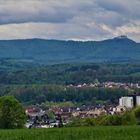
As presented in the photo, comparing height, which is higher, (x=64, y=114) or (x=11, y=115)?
(x=11, y=115)

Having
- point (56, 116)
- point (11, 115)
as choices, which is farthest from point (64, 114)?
point (11, 115)

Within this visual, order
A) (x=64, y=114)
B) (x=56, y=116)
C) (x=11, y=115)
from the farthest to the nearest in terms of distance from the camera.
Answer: (x=64, y=114) < (x=56, y=116) < (x=11, y=115)

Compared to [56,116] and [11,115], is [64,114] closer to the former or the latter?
[56,116]

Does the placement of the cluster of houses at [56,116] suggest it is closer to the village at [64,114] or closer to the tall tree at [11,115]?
the village at [64,114]

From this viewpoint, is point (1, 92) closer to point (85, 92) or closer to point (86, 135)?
point (85, 92)

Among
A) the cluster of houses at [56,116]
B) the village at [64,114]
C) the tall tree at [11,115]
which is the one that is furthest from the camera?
the village at [64,114]

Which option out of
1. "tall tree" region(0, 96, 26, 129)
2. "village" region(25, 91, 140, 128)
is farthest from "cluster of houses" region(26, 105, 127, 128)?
"tall tree" region(0, 96, 26, 129)

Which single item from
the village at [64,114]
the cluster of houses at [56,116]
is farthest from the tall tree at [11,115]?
the village at [64,114]

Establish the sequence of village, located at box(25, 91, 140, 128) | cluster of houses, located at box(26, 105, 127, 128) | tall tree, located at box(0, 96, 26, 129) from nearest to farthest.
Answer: tall tree, located at box(0, 96, 26, 129), cluster of houses, located at box(26, 105, 127, 128), village, located at box(25, 91, 140, 128)

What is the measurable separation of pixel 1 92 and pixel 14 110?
149554 millimetres

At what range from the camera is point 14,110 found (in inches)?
1907

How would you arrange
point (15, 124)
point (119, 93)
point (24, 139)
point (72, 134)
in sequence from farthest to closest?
point (119, 93) → point (15, 124) → point (72, 134) → point (24, 139)

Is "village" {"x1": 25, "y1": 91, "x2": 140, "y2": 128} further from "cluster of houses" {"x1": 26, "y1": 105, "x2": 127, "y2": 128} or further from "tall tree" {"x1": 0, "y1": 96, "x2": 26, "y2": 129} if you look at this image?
"tall tree" {"x1": 0, "y1": 96, "x2": 26, "y2": 129}

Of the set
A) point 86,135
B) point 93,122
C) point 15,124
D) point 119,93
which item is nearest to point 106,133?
point 86,135
